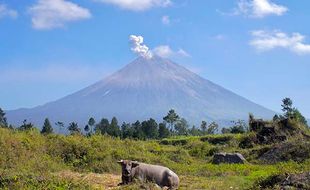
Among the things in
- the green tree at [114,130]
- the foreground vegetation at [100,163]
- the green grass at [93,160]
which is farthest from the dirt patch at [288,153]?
the green tree at [114,130]

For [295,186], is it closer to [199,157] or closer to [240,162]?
[240,162]

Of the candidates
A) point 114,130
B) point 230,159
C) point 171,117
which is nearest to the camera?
point 230,159

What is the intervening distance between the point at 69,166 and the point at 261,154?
12469 millimetres

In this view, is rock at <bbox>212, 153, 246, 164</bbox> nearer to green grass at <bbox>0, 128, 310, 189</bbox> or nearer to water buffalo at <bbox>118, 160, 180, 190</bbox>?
green grass at <bbox>0, 128, 310, 189</bbox>

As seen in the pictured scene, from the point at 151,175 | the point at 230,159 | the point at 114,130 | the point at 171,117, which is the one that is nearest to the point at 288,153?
the point at 230,159

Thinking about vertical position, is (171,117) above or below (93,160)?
above

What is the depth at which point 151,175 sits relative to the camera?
15078 millimetres

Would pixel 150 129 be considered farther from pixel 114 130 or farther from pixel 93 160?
pixel 93 160

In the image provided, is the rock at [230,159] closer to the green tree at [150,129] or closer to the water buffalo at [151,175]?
the water buffalo at [151,175]

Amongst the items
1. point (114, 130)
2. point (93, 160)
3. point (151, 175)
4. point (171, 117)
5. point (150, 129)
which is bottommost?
point (151, 175)

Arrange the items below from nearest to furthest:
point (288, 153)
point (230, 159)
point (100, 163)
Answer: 1. point (100, 163)
2. point (288, 153)
3. point (230, 159)

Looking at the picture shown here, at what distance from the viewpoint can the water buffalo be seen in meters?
14.9

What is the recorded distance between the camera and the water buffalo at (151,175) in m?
14.9

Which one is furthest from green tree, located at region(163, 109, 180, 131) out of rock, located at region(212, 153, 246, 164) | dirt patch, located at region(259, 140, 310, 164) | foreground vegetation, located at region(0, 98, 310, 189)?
rock, located at region(212, 153, 246, 164)
